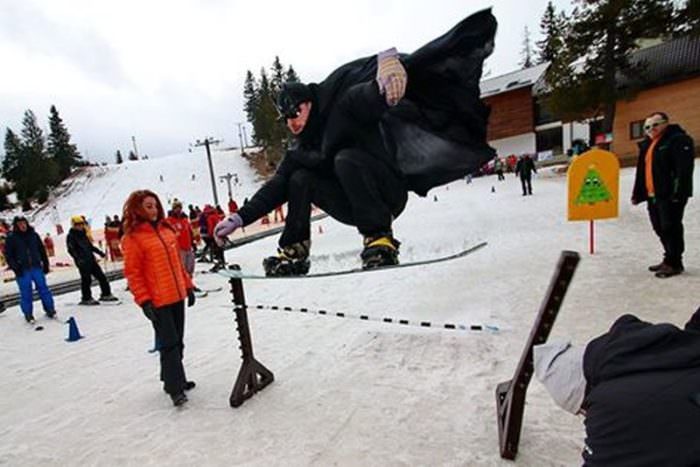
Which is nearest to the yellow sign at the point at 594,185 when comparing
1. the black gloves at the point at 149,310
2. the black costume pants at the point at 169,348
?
the black costume pants at the point at 169,348

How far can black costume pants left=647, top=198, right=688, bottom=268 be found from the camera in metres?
5.50

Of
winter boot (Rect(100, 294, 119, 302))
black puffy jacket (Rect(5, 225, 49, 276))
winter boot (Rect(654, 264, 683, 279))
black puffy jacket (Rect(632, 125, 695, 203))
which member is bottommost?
winter boot (Rect(100, 294, 119, 302))

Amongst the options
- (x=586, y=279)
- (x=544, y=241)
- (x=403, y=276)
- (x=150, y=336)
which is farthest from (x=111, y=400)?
(x=544, y=241)

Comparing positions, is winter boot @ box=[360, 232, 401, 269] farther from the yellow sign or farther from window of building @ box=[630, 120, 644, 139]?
window of building @ box=[630, 120, 644, 139]

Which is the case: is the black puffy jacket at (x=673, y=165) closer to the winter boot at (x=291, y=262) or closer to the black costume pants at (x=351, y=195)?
the black costume pants at (x=351, y=195)

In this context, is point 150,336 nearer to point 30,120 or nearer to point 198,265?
point 198,265

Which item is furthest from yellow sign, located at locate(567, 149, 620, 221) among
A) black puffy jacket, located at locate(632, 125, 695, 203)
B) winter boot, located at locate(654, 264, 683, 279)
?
black puffy jacket, located at locate(632, 125, 695, 203)

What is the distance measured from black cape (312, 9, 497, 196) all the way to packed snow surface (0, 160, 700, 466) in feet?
2.43

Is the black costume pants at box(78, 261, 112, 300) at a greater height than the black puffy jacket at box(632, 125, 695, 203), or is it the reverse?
the black puffy jacket at box(632, 125, 695, 203)

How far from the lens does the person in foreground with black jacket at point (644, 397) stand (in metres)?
0.99

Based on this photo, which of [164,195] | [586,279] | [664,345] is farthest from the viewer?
[164,195]

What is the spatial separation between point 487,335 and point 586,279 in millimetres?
2504

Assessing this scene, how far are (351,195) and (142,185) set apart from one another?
5991cm

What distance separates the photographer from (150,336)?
6.76m
